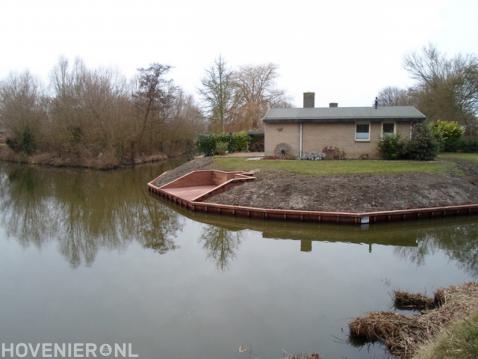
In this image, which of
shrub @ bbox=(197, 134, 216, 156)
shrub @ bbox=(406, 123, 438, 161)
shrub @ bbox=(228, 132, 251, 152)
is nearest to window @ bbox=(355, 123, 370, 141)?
shrub @ bbox=(406, 123, 438, 161)

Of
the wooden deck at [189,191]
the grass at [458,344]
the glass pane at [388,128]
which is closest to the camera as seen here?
the grass at [458,344]

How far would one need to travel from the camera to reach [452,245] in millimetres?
10570

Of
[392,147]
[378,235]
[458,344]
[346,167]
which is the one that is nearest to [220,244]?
[378,235]

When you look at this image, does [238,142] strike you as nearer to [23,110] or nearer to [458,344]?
[23,110]

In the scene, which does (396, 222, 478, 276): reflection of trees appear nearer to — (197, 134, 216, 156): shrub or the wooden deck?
the wooden deck

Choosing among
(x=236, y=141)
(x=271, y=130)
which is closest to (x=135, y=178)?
(x=236, y=141)

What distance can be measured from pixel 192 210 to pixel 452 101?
25323mm

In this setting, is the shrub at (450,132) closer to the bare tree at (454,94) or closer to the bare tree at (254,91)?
the bare tree at (454,94)

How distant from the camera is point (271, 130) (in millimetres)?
21688

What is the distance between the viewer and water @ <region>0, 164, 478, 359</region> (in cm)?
585

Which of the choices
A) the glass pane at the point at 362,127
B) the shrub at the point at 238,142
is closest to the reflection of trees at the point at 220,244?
the glass pane at the point at 362,127

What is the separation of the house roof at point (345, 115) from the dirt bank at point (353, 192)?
542 cm

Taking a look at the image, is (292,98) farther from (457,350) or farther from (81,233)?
(457,350)

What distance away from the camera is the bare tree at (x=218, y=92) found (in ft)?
127
